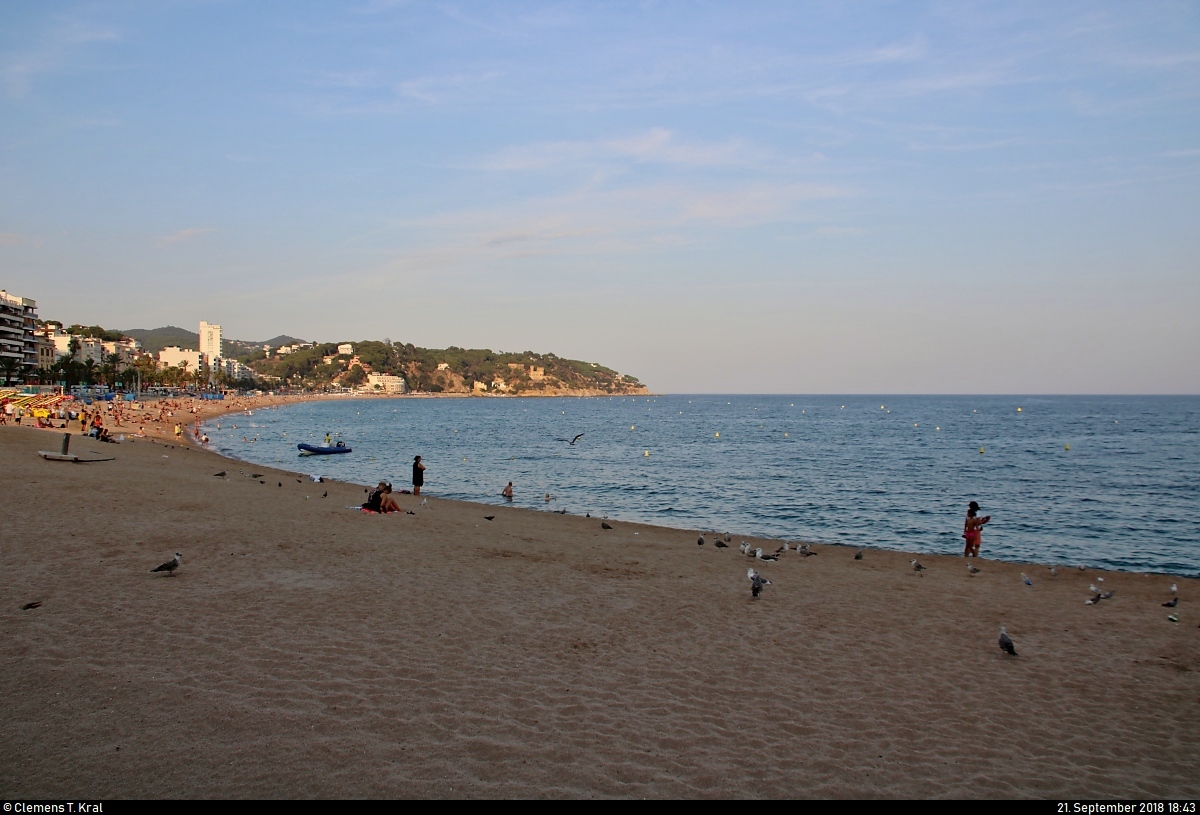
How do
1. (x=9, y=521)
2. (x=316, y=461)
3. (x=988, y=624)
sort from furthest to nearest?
1. (x=316, y=461)
2. (x=9, y=521)
3. (x=988, y=624)

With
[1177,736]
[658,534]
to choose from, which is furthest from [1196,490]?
[1177,736]

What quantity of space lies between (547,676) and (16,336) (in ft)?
482

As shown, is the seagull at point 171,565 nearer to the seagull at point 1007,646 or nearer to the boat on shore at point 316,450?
the seagull at point 1007,646

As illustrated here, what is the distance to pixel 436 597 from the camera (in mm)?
12109

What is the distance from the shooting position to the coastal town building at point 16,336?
110 meters

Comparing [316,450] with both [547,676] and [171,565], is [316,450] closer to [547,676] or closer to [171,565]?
[171,565]

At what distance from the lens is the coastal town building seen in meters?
110

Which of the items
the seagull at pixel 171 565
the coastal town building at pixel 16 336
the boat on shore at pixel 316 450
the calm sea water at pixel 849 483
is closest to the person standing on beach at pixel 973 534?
the calm sea water at pixel 849 483

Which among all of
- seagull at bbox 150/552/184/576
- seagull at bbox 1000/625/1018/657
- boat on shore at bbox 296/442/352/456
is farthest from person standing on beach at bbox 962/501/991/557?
boat on shore at bbox 296/442/352/456

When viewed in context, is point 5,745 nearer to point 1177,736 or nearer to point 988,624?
point 1177,736

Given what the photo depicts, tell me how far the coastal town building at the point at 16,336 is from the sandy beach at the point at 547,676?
121857 mm

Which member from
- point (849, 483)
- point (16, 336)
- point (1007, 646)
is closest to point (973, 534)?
point (1007, 646)

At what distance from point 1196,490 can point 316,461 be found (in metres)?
50.4

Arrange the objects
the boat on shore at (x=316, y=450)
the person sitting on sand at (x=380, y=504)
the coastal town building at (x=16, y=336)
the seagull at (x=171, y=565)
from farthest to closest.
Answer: the coastal town building at (x=16, y=336) < the boat on shore at (x=316, y=450) < the person sitting on sand at (x=380, y=504) < the seagull at (x=171, y=565)
